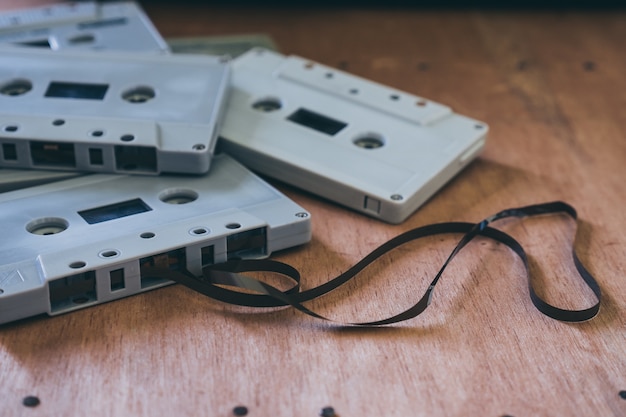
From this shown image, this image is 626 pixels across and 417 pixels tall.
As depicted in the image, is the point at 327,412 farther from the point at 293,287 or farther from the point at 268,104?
the point at 268,104

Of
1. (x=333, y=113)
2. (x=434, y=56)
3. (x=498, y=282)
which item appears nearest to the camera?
(x=498, y=282)

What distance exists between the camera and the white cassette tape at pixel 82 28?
73.7 inches

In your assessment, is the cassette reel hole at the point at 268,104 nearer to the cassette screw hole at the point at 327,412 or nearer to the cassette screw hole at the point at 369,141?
the cassette screw hole at the point at 369,141

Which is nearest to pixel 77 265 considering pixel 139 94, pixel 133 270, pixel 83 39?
pixel 133 270

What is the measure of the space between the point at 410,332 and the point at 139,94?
0.68 metres

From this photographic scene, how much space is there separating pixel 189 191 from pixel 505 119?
2.25ft

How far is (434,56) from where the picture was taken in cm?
206

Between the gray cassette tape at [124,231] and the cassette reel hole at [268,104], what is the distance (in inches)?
8.7

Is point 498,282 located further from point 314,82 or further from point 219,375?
point 314,82

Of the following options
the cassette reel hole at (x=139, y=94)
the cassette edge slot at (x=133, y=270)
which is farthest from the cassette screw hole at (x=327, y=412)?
the cassette reel hole at (x=139, y=94)

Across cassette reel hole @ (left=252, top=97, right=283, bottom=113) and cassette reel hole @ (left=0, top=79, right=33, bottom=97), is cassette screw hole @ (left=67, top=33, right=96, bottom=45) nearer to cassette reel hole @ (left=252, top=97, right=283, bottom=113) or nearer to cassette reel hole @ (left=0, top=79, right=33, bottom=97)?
cassette reel hole @ (left=0, top=79, right=33, bottom=97)

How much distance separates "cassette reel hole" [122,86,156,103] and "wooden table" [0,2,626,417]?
30 centimetres

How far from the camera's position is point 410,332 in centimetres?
120

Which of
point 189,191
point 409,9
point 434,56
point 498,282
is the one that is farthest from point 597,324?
point 409,9
